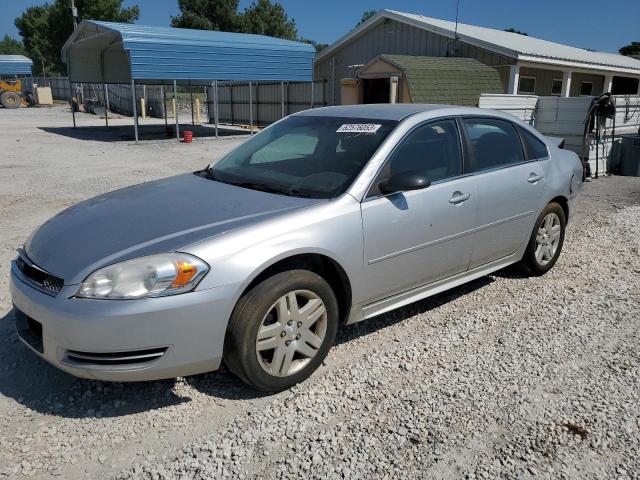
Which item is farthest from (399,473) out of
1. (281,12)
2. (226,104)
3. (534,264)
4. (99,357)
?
(281,12)

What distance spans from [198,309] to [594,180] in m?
10.6

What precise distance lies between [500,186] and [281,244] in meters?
2.13

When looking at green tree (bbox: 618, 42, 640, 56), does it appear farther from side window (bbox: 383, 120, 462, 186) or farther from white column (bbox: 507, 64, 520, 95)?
side window (bbox: 383, 120, 462, 186)

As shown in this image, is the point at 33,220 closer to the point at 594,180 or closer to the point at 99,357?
the point at 99,357

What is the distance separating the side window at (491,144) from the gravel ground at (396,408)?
3.75 ft

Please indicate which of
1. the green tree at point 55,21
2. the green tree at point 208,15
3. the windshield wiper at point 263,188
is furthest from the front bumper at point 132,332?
the green tree at point 55,21

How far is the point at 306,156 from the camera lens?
3.92 m

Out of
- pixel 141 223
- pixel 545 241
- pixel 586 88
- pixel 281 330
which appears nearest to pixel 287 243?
pixel 281 330

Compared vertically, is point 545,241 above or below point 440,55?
below

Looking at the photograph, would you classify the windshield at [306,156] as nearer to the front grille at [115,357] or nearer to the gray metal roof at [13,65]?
the front grille at [115,357]

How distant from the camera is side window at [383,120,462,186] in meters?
3.62

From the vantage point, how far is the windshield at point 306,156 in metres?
3.45

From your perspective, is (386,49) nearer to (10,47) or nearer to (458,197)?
(458,197)

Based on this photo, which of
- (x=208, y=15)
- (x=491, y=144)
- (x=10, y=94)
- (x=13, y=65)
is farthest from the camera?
(x=208, y=15)
